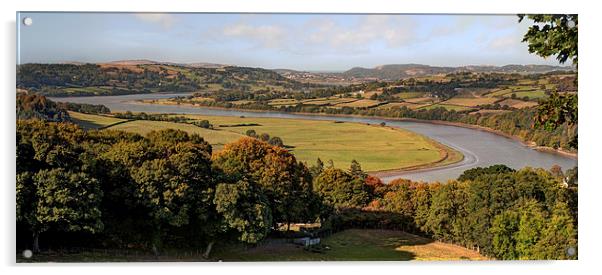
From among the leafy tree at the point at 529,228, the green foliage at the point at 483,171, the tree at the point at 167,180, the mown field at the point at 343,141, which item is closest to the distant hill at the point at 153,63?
the mown field at the point at 343,141

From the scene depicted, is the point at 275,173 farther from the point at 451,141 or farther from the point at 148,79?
the point at 451,141

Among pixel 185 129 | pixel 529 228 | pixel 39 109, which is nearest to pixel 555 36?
pixel 529 228

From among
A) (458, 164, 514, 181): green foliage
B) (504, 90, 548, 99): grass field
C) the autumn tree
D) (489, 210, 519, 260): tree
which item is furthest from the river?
the autumn tree

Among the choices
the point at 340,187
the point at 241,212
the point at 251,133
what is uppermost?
the point at 251,133

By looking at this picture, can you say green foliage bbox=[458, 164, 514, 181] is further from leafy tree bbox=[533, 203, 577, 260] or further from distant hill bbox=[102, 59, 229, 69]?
distant hill bbox=[102, 59, 229, 69]

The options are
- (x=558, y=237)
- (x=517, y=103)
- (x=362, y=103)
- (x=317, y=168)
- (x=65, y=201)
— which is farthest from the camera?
(x=362, y=103)

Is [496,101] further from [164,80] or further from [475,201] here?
[164,80]
